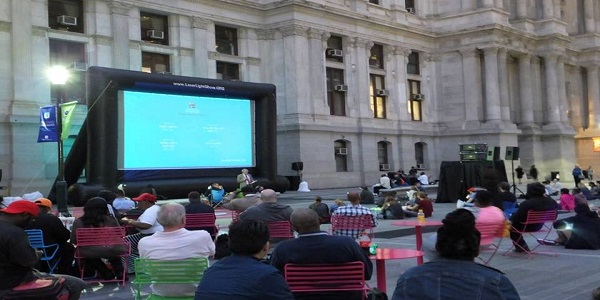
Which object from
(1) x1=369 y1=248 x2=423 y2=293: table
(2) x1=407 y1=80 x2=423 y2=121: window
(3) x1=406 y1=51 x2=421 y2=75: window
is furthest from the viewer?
(3) x1=406 y1=51 x2=421 y2=75: window

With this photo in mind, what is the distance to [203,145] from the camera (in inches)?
1057

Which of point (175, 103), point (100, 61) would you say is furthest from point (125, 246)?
point (100, 61)

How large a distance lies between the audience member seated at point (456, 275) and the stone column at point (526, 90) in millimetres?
48560

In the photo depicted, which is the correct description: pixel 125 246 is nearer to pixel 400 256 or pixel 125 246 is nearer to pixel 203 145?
pixel 400 256

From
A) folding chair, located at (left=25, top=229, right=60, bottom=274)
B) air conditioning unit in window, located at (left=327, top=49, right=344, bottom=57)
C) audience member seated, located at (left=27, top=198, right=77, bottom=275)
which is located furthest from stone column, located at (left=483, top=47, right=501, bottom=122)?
folding chair, located at (left=25, top=229, right=60, bottom=274)

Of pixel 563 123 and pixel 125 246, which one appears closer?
pixel 125 246

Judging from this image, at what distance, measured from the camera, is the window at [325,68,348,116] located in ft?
126

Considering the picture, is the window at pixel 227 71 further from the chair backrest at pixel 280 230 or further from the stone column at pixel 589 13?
the stone column at pixel 589 13

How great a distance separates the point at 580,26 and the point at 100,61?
4542cm

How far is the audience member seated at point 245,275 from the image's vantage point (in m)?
4.04

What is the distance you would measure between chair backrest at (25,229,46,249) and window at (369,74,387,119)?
32.8 m

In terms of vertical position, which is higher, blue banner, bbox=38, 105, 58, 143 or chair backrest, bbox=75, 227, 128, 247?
blue banner, bbox=38, 105, 58, 143

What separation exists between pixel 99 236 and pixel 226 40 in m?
26.8

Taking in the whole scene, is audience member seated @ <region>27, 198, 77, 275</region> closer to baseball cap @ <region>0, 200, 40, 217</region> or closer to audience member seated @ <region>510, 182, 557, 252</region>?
baseball cap @ <region>0, 200, 40, 217</region>
